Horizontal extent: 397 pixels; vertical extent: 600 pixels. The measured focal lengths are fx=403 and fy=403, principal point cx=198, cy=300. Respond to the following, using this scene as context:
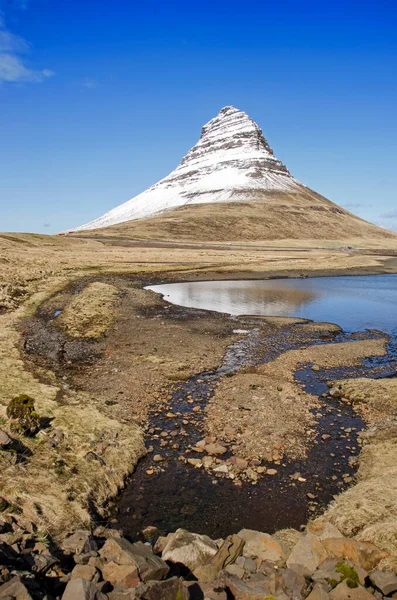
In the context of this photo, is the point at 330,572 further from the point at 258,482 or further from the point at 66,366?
the point at 66,366

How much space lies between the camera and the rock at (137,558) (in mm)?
8523

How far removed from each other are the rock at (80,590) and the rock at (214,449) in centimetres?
901

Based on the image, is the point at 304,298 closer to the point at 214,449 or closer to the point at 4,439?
the point at 214,449

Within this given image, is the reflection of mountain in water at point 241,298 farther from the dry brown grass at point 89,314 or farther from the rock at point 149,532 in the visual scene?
the rock at point 149,532

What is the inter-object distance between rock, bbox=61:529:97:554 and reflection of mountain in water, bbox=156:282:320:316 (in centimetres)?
3749

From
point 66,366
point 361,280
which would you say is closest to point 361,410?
point 66,366

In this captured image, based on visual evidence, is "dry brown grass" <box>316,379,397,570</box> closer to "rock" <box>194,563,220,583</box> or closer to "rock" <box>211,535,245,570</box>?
"rock" <box>211,535,245,570</box>

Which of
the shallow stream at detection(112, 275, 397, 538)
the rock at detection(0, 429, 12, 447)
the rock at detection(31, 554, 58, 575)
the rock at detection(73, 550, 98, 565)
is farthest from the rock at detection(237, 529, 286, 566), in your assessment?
the rock at detection(0, 429, 12, 447)

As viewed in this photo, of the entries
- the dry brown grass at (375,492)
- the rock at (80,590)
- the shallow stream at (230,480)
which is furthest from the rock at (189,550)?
the dry brown grass at (375,492)

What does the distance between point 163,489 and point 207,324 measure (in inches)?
1060

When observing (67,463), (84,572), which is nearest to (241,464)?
(67,463)

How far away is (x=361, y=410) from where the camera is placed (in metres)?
20.5

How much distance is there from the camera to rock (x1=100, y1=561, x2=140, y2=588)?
825cm

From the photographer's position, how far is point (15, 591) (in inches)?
282
